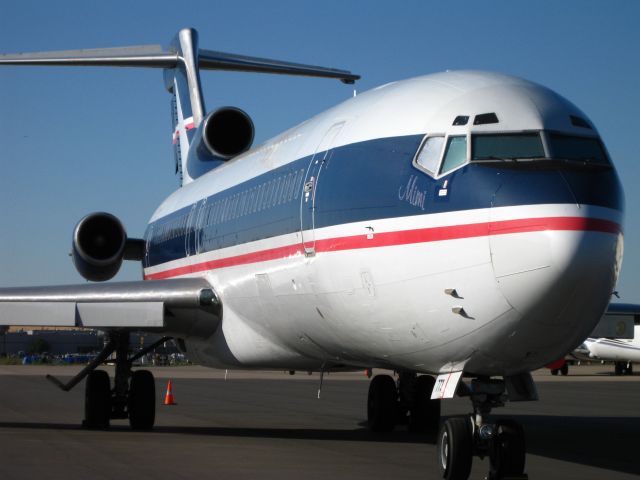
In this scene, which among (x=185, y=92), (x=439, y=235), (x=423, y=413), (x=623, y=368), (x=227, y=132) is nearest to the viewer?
(x=439, y=235)

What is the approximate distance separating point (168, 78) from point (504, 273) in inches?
734

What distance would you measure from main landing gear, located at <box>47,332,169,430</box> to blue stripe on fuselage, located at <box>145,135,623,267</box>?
2487mm

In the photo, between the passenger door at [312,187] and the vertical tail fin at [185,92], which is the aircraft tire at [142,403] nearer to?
the passenger door at [312,187]

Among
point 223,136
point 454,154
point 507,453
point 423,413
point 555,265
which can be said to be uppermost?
point 223,136

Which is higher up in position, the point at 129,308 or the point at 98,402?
the point at 129,308

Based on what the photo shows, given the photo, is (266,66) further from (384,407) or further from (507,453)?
(507,453)

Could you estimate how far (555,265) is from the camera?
851cm

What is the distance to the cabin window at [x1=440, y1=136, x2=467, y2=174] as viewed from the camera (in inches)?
376

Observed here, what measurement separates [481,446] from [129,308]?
→ 7.18m

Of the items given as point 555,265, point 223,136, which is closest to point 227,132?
point 223,136

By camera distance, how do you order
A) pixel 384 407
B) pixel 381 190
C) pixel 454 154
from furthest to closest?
pixel 384 407
pixel 381 190
pixel 454 154

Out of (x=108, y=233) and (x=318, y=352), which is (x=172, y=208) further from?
(x=318, y=352)

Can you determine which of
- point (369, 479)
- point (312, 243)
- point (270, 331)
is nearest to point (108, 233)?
point (270, 331)

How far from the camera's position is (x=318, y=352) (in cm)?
1294
